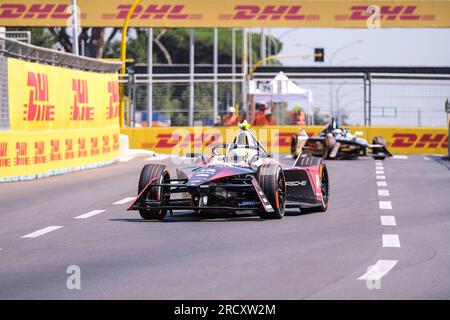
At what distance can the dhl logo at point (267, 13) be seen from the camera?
43.9 metres

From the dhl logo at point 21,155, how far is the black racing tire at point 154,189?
9.56 metres

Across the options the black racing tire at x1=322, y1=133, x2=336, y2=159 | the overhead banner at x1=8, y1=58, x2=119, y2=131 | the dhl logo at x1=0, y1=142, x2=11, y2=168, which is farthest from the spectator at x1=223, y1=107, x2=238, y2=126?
the dhl logo at x1=0, y1=142, x2=11, y2=168

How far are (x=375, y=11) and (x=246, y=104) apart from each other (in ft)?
20.6

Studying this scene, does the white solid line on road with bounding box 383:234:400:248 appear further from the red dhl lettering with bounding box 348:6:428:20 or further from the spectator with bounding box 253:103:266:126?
the spectator with bounding box 253:103:266:126

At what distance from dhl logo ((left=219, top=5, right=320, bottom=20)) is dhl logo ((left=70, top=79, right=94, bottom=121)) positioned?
13.8 metres

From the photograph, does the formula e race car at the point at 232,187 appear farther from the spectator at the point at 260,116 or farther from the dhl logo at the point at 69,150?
the spectator at the point at 260,116

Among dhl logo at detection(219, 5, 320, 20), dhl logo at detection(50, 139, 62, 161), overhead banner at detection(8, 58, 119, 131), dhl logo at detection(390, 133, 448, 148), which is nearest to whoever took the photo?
overhead banner at detection(8, 58, 119, 131)

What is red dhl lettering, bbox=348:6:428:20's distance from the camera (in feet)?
143

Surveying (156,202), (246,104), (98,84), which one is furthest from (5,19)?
(156,202)

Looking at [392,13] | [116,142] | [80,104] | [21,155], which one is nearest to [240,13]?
[392,13]

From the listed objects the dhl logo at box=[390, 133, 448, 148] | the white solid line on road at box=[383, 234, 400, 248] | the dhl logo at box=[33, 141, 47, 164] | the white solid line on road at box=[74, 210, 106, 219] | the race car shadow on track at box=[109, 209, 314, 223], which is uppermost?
the dhl logo at box=[33, 141, 47, 164]

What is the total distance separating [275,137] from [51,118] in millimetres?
16902
